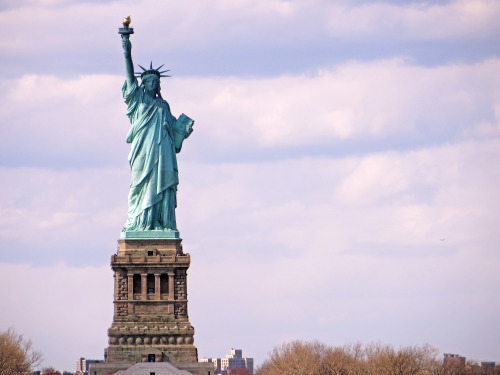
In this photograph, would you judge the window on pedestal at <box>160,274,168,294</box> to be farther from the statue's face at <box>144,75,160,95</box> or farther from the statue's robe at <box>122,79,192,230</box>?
the statue's face at <box>144,75,160,95</box>

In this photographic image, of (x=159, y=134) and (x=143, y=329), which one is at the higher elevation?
(x=159, y=134)

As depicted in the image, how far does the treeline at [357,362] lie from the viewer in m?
110

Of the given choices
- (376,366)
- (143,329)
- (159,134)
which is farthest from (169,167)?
(376,366)

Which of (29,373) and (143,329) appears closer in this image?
(143,329)

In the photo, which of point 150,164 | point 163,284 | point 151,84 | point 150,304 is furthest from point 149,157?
point 150,304

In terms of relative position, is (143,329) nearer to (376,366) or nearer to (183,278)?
(183,278)

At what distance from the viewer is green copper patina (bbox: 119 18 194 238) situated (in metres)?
100

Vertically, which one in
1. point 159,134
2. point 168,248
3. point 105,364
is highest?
point 159,134

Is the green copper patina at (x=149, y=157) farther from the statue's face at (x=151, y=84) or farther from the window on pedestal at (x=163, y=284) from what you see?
the window on pedestal at (x=163, y=284)

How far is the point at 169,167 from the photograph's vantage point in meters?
101

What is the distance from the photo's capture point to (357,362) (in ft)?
376

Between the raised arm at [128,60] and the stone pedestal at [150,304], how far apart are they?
8.90 metres

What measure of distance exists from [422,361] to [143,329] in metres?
23.2

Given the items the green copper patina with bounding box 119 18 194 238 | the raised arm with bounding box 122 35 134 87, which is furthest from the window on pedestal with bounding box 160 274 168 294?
the raised arm with bounding box 122 35 134 87
